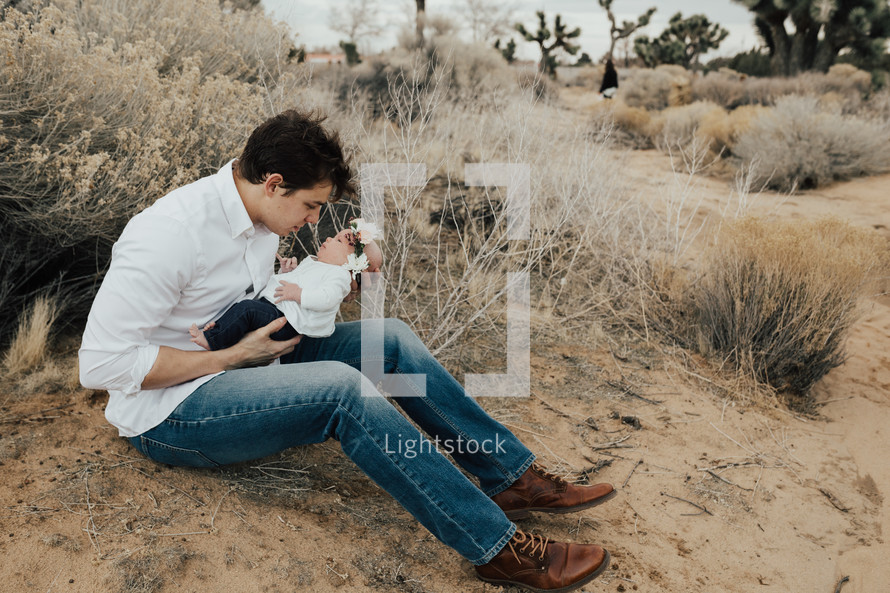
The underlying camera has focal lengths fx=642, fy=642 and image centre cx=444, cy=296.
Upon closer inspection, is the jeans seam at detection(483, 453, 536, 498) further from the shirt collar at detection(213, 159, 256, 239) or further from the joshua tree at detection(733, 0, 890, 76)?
the joshua tree at detection(733, 0, 890, 76)

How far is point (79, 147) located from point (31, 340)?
3.05ft

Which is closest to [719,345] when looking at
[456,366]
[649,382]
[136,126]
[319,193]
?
[649,382]

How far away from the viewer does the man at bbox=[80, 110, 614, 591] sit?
1843 millimetres

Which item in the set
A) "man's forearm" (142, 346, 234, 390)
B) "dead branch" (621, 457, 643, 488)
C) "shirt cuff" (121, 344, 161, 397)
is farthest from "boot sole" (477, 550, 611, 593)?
"shirt cuff" (121, 344, 161, 397)

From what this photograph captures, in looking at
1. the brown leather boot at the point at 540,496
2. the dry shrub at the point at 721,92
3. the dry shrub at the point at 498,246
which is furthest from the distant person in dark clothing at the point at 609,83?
the brown leather boot at the point at 540,496

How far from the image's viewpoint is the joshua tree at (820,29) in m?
18.4

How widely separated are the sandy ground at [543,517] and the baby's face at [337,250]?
85 centimetres

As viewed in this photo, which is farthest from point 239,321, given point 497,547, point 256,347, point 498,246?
point 498,246

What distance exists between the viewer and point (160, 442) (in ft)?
6.74

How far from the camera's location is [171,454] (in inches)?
82.5

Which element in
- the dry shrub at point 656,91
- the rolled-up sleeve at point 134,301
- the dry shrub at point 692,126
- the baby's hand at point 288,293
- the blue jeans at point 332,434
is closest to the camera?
the rolled-up sleeve at point 134,301

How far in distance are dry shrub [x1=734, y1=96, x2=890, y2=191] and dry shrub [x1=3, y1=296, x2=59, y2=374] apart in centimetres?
745

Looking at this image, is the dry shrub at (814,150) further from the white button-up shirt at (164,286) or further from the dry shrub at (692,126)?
the white button-up shirt at (164,286)

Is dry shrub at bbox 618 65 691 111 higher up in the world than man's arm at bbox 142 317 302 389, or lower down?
higher up
